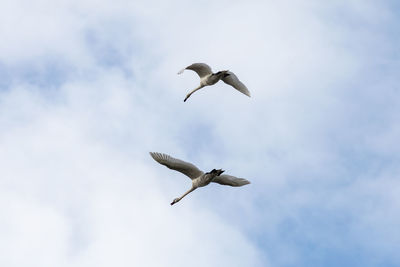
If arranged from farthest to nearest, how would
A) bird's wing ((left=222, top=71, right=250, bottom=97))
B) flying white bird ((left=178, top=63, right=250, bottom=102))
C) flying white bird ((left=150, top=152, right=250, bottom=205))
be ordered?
bird's wing ((left=222, top=71, right=250, bottom=97))
flying white bird ((left=178, top=63, right=250, bottom=102))
flying white bird ((left=150, top=152, right=250, bottom=205))

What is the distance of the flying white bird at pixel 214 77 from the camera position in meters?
71.1

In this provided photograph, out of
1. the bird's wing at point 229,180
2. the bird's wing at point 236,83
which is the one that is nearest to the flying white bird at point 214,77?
the bird's wing at point 236,83

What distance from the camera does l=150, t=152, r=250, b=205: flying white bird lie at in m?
65.1

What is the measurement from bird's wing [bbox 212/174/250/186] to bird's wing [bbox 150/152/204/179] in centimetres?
177

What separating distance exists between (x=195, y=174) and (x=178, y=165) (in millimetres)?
1905

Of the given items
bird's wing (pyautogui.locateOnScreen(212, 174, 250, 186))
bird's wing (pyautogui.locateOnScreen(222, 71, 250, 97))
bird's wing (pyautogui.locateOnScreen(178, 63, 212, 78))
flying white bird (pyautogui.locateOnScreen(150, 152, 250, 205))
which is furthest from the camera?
bird's wing (pyautogui.locateOnScreen(222, 71, 250, 97))

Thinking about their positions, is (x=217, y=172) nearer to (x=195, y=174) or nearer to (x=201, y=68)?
(x=195, y=174)

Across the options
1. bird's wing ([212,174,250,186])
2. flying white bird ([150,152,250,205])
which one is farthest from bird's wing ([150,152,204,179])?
bird's wing ([212,174,250,186])

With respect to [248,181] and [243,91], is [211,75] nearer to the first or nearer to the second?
[243,91]

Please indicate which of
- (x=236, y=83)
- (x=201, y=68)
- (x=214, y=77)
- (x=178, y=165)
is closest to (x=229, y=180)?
(x=178, y=165)

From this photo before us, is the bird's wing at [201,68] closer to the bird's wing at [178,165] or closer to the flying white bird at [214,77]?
the flying white bird at [214,77]

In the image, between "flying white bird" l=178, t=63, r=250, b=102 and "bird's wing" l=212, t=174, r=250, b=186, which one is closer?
"bird's wing" l=212, t=174, r=250, b=186

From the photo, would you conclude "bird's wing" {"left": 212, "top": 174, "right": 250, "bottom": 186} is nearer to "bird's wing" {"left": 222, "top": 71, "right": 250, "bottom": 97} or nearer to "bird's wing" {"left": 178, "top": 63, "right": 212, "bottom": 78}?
"bird's wing" {"left": 222, "top": 71, "right": 250, "bottom": 97}

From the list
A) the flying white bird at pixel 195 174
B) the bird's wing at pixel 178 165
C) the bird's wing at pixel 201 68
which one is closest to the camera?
the bird's wing at pixel 178 165
